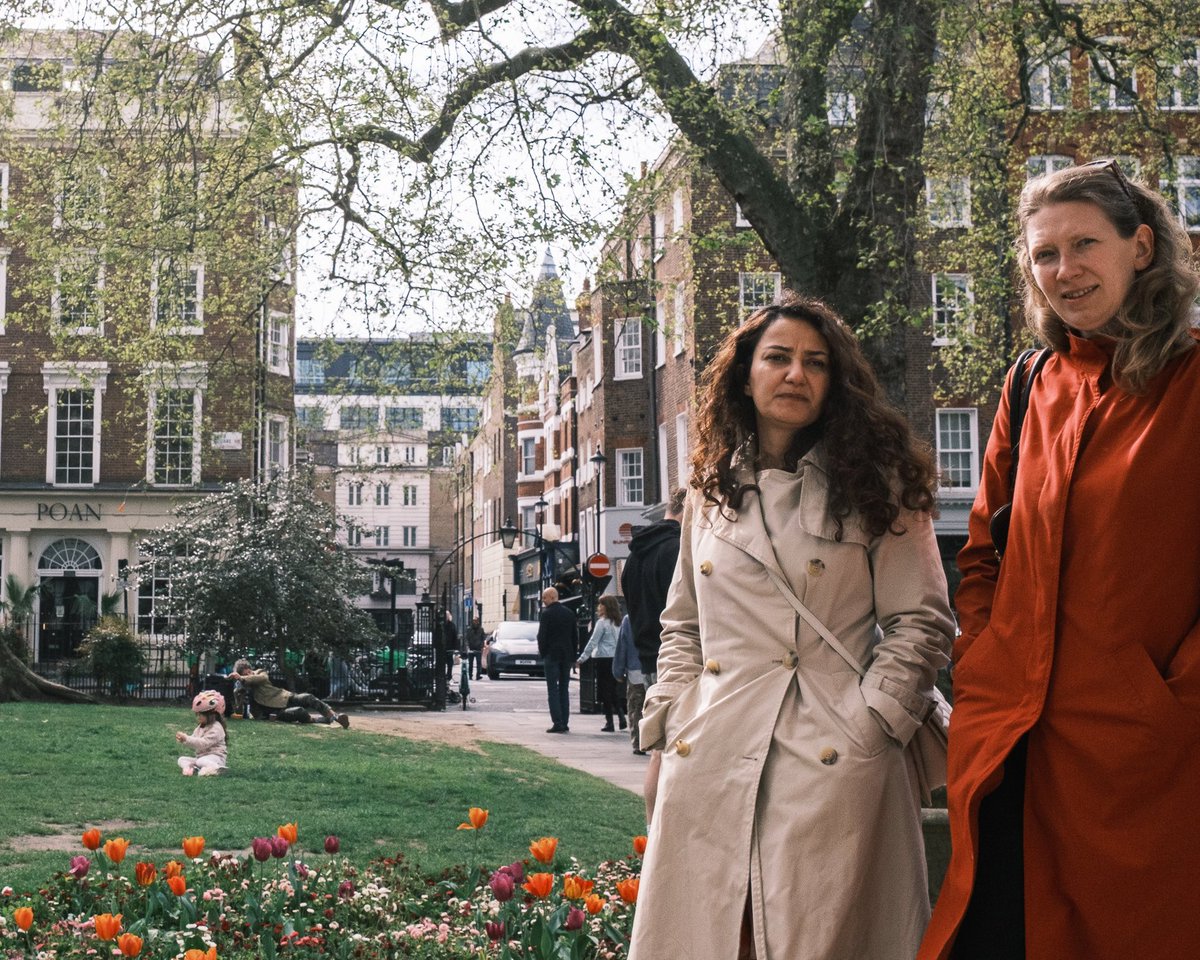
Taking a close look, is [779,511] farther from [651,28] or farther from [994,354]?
[994,354]

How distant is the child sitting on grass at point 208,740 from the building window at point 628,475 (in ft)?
105

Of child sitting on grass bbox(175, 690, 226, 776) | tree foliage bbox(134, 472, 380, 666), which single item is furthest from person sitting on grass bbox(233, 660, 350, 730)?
child sitting on grass bbox(175, 690, 226, 776)

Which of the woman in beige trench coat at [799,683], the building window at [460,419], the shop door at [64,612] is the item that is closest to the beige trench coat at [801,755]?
the woman in beige trench coat at [799,683]

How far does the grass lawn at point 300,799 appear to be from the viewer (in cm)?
868

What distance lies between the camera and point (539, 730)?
20547mm

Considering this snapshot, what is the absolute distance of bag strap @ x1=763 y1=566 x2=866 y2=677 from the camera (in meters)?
3.35

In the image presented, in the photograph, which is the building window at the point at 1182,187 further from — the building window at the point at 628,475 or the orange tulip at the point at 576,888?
the building window at the point at 628,475

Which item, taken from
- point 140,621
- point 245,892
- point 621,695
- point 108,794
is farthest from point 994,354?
point 140,621

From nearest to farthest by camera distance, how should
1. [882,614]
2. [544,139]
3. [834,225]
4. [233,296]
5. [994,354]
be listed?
[882,614]
[834,225]
[544,139]
[233,296]
[994,354]

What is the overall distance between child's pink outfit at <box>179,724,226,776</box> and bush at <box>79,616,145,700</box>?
1197 cm

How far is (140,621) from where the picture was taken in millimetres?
37188

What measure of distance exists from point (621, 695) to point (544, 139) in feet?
37.8

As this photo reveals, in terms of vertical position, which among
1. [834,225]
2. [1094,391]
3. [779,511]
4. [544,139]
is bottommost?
[779,511]

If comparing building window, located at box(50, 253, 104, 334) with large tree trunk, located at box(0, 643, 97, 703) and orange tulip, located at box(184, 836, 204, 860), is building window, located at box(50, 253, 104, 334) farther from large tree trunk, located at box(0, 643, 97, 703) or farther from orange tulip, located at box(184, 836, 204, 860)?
large tree trunk, located at box(0, 643, 97, 703)
